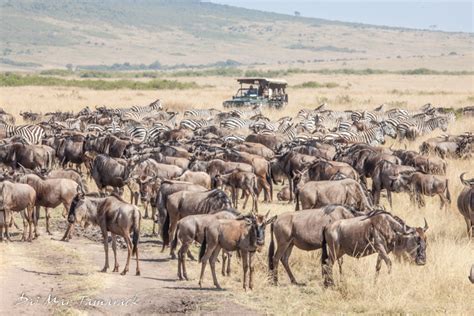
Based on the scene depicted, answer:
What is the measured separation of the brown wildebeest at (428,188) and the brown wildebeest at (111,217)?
610 cm

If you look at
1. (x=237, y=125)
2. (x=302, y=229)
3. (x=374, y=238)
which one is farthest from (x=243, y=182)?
(x=237, y=125)

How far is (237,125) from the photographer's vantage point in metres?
28.5

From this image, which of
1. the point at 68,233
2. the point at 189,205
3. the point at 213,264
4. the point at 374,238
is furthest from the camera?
the point at 68,233

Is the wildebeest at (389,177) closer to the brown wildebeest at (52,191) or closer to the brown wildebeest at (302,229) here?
the brown wildebeest at (302,229)

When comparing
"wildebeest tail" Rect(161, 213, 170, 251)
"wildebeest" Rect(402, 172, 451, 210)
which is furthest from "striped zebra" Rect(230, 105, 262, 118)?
"wildebeest tail" Rect(161, 213, 170, 251)

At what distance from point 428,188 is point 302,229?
218 inches

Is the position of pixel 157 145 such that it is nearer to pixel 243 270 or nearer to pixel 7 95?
pixel 243 270

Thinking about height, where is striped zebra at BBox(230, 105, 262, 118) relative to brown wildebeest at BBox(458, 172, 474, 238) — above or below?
below

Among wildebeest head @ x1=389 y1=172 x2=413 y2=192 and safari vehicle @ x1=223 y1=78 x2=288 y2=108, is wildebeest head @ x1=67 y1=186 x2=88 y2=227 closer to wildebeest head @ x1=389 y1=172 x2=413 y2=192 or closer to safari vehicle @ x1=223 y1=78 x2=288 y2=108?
wildebeest head @ x1=389 y1=172 x2=413 y2=192

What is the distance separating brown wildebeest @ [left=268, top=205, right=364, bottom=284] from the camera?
35.4ft

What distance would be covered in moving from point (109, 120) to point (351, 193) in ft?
55.2

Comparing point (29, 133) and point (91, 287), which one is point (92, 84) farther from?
point (91, 287)

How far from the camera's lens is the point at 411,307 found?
990 centimetres

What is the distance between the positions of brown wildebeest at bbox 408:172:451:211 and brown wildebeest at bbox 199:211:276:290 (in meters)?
5.78
